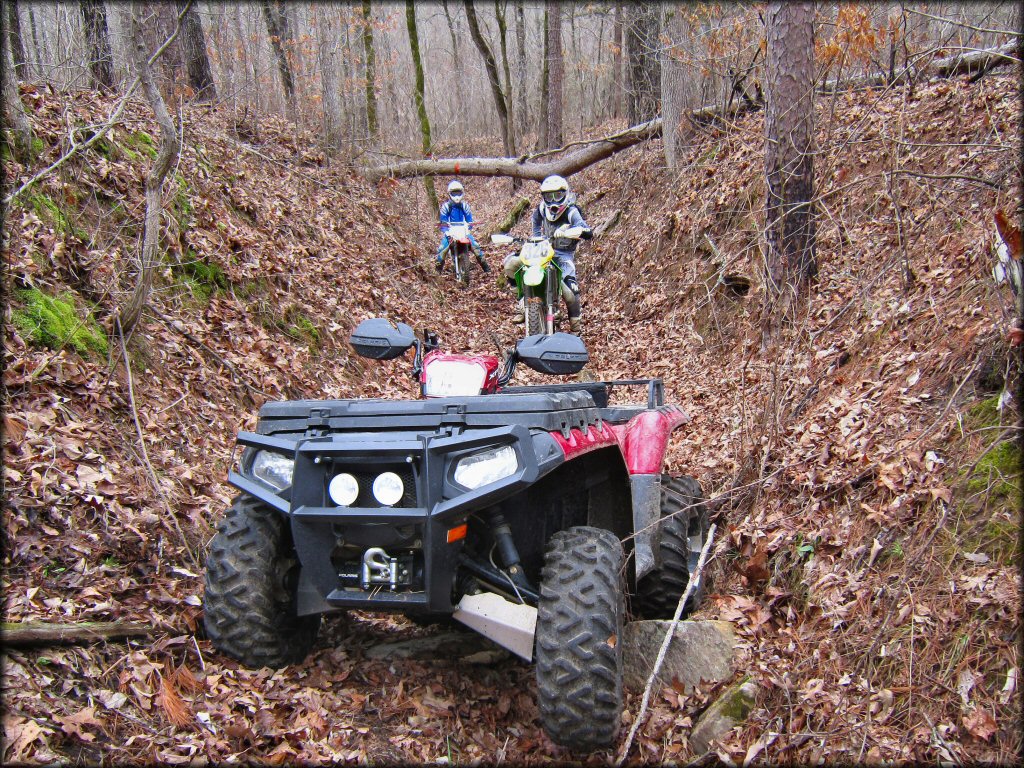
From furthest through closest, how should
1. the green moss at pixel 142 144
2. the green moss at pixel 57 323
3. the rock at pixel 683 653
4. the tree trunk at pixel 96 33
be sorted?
the tree trunk at pixel 96 33 < the green moss at pixel 142 144 < the green moss at pixel 57 323 < the rock at pixel 683 653

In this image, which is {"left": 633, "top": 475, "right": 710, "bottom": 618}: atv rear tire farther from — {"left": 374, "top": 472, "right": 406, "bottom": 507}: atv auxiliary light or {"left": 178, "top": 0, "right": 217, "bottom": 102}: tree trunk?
{"left": 178, "top": 0, "right": 217, "bottom": 102}: tree trunk

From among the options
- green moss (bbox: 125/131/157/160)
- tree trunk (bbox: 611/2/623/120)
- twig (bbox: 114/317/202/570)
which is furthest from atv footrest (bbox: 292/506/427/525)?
tree trunk (bbox: 611/2/623/120)

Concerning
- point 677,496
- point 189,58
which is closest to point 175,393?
point 677,496

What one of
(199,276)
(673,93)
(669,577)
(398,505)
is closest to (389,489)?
(398,505)

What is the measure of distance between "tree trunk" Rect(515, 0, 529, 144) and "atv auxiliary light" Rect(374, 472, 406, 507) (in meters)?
23.3

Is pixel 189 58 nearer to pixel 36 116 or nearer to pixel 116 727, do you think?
pixel 36 116

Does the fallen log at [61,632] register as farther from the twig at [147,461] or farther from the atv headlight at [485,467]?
the atv headlight at [485,467]

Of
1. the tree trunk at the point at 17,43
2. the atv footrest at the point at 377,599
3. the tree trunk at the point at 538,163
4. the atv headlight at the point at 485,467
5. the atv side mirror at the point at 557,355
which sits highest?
the tree trunk at the point at 17,43

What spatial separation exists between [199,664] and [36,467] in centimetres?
148

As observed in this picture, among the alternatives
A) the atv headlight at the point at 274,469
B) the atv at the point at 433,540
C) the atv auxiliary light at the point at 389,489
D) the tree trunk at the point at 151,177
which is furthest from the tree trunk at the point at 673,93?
the atv auxiliary light at the point at 389,489

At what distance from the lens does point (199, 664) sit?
11.6 feet

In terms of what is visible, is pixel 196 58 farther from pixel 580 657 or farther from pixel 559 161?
pixel 580 657

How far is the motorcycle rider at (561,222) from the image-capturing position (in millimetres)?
10523

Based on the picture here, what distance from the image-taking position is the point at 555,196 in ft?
34.8
